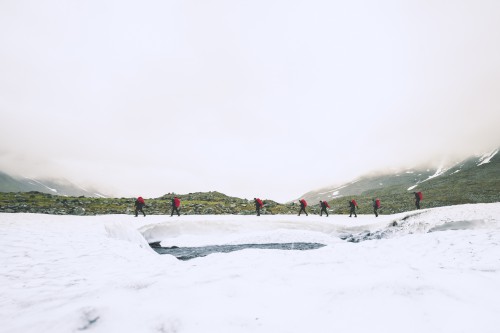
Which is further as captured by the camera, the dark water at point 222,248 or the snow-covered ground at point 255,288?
the dark water at point 222,248

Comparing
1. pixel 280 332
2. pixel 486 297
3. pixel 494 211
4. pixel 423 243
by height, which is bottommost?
pixel 280 332

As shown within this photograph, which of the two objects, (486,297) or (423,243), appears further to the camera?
(423,243)

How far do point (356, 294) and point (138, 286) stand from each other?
174 inches

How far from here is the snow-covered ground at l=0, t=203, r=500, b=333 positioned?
14.9 ft

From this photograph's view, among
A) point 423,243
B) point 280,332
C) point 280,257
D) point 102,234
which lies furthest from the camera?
point 102,234

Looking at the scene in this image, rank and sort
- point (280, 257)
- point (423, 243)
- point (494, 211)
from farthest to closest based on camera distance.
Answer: point (494, 211) → point (423, 243) → point (280, 257)

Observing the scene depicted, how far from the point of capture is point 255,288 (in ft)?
19.9

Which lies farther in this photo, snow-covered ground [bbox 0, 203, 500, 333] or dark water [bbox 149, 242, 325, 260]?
dark water [bbox 149, 242, 325, 260]

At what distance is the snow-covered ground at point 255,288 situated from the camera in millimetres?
4551

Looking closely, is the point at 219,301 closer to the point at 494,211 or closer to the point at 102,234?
the point at 102,234

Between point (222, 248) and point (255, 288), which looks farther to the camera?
point (222, 248)

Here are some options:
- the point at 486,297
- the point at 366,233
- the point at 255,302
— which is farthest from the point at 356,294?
the point at 366,233

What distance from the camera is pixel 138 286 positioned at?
6.19 metres

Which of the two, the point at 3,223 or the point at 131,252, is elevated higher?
the point at 3,223
